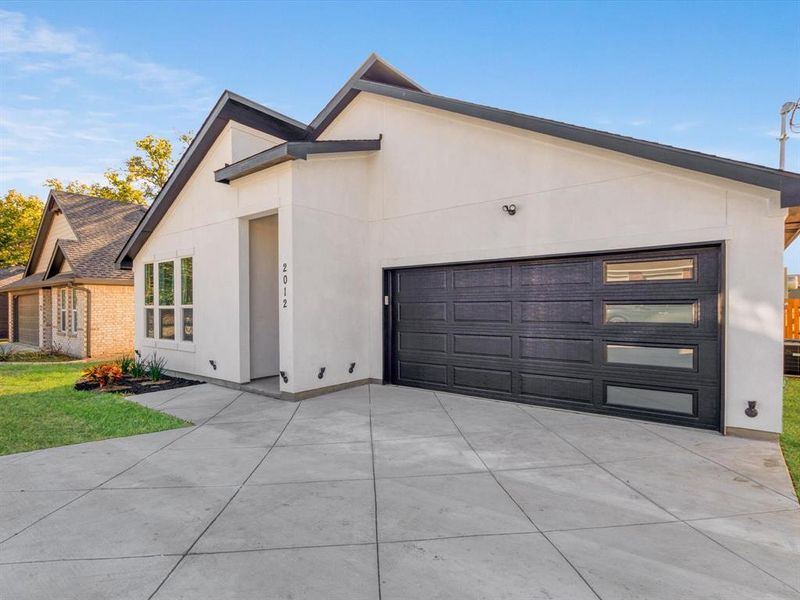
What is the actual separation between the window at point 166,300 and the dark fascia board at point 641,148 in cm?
709

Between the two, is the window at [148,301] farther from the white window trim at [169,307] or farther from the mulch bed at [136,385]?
the mulch bed at [136,385]

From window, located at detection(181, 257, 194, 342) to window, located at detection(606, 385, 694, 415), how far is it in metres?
8.65

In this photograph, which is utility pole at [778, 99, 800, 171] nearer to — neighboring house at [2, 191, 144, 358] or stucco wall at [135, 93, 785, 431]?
stucco wall at [135, 93, 785, 431]

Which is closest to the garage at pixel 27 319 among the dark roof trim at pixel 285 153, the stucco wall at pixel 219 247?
the stucco wall at pixel 219 247

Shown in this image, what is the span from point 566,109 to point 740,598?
1394 centimetres

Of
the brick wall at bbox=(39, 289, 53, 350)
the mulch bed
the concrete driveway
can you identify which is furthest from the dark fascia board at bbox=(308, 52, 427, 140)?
the brick wall at bbox=(39, 289, 53, 350)

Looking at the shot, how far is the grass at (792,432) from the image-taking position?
4117mm

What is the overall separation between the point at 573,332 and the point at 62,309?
18.9m

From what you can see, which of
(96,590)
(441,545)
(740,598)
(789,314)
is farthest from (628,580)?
(789,314)

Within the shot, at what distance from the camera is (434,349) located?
7914mm

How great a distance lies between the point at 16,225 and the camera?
26.7m

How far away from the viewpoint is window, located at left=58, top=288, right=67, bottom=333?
52.4 ft

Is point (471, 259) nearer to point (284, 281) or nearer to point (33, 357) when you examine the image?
point (284, 281)

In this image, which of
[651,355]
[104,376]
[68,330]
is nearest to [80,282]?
[68,330]
